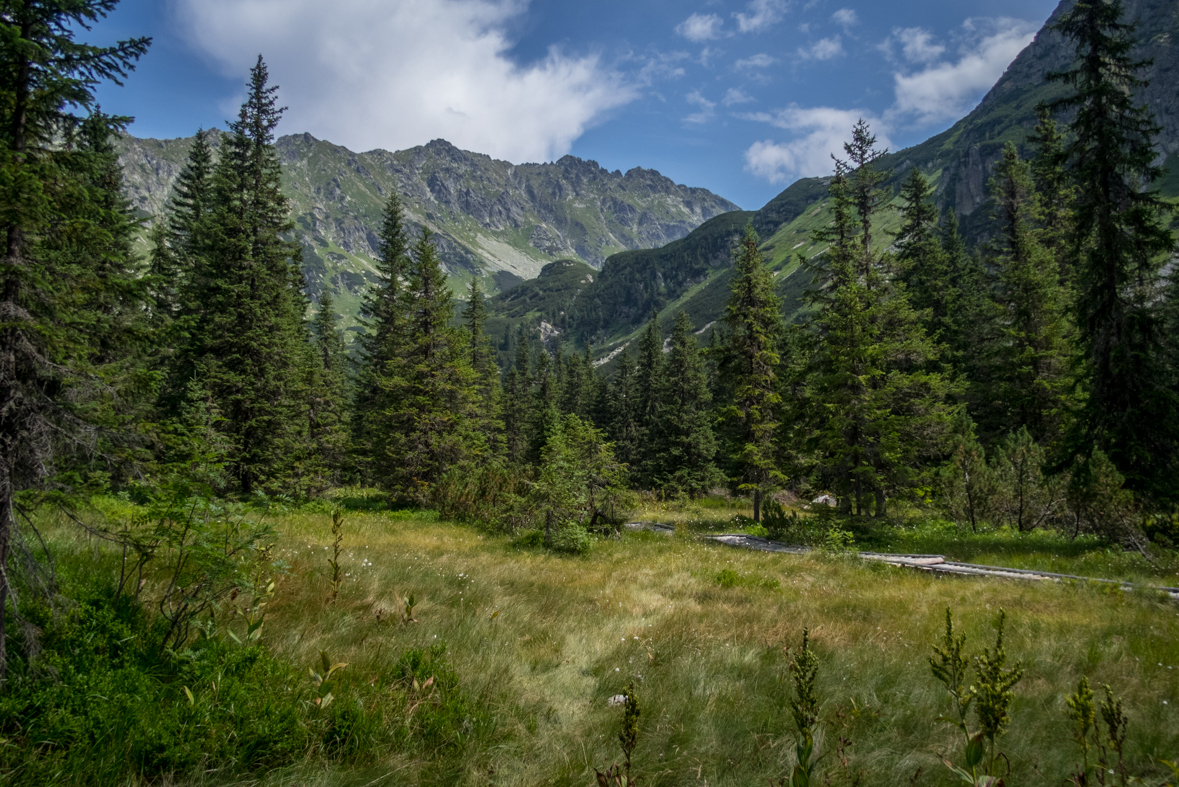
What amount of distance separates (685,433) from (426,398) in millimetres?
21207

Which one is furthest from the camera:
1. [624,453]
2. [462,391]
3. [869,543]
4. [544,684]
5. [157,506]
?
[624,453]

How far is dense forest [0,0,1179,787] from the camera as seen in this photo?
12.4ft

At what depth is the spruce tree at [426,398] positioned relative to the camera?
68.8 ft

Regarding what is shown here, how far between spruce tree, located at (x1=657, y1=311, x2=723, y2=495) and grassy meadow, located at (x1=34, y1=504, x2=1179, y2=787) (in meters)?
25.7

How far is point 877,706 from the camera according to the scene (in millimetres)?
4059

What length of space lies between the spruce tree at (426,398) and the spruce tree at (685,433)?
16568mm

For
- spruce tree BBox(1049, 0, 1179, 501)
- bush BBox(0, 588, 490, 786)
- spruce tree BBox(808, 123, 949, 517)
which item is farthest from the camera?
spruce tree BBox(808, 123, 949, 517)

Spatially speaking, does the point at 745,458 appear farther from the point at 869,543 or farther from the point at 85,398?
the point at 85,398

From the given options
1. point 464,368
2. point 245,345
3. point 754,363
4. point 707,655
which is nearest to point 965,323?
point 754,363

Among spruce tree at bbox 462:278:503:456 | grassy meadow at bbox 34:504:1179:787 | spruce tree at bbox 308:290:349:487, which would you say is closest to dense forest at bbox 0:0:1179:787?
spruce tree at bbox 308:290:349:487

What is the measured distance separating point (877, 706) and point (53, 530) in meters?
9.95

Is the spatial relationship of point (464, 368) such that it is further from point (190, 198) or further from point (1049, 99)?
point (1049, 99)

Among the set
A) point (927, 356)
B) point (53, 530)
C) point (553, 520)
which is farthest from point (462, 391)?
point (927, 356)

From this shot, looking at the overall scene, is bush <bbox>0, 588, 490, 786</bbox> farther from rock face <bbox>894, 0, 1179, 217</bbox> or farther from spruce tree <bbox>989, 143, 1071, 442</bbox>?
rock face <bbox>894, 0, 1179, 217</bbox>
